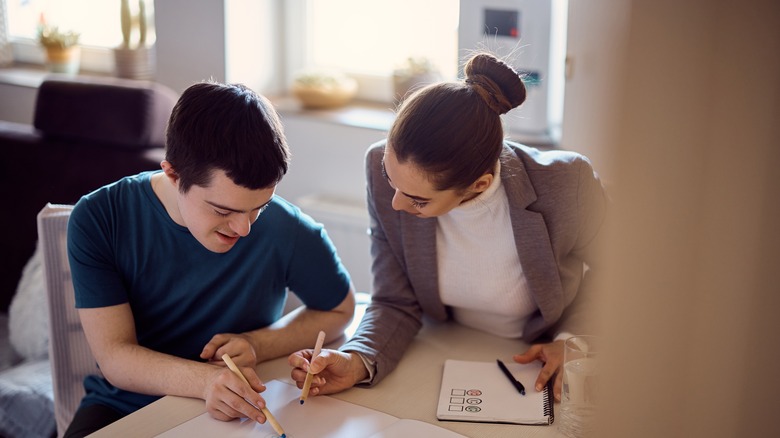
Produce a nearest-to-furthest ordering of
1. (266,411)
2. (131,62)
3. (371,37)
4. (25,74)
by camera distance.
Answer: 1. (266,411)
2. (371,37)
3. (131,62)
4. (25,74)

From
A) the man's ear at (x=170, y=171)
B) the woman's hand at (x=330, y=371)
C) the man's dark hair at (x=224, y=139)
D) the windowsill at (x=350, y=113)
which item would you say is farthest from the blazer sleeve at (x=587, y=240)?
the windowsill at (x=350, y=113)

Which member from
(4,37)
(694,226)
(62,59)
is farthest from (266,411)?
(4,37)

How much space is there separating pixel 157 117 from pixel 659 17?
2.25 m

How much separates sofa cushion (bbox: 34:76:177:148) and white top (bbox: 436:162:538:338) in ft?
4.07

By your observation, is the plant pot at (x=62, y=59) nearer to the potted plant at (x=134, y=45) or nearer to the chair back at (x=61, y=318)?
the potted plant at (x=134, y=45)

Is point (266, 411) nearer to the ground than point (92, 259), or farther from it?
nearer to the ground

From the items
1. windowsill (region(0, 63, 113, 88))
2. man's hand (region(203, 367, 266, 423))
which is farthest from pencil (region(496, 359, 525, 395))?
windowsill (region(0, 63, 113, 88))

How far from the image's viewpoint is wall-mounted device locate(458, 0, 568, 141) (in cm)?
232

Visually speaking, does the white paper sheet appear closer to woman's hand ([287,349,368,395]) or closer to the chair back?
woman's hand ([287,349,368,395])

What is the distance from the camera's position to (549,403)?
1.24 metres

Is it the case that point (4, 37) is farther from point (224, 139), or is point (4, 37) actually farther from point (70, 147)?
point (224, 139)

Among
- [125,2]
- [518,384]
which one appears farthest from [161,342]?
[125,2]

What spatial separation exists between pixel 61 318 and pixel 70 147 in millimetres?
1113

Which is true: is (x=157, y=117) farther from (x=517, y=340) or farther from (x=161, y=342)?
(x=517, y=340)
